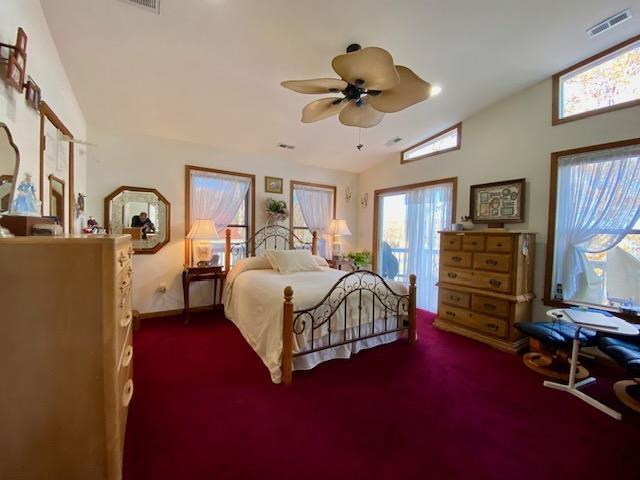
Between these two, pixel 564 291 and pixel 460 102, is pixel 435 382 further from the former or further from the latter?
pixel 460 102

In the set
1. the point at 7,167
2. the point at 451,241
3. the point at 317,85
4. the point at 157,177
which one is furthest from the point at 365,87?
the point at 157,177

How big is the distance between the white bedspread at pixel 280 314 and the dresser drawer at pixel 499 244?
3.74 feet

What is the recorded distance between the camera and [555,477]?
1.52 m

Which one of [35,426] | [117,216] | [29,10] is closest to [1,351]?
[35,426]

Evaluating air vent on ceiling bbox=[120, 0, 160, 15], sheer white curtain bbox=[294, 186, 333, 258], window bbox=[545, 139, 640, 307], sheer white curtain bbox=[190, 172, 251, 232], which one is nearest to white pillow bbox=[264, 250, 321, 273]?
sheer white curtain bbox=[190, 172, 251, 232]

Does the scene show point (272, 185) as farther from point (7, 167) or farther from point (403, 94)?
point (7, 167)

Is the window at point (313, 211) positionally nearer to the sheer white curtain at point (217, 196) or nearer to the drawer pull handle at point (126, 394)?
the sheer white curtain at point (217, 196)

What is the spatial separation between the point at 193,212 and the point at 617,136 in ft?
16.6

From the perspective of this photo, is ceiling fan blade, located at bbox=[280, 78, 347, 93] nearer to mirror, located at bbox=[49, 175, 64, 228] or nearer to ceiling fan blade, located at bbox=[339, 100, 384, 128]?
ceiling fan blade, located at bbox=[339, 100, 384, 128]

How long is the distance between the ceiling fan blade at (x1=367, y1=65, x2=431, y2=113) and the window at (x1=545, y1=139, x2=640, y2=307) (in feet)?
7.29

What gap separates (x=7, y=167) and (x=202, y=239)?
2.49m

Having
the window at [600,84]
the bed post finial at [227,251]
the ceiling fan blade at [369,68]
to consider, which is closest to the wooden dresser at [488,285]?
the window at [600,84]

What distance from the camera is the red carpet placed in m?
1.56

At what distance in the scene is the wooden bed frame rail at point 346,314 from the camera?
7.70ft
